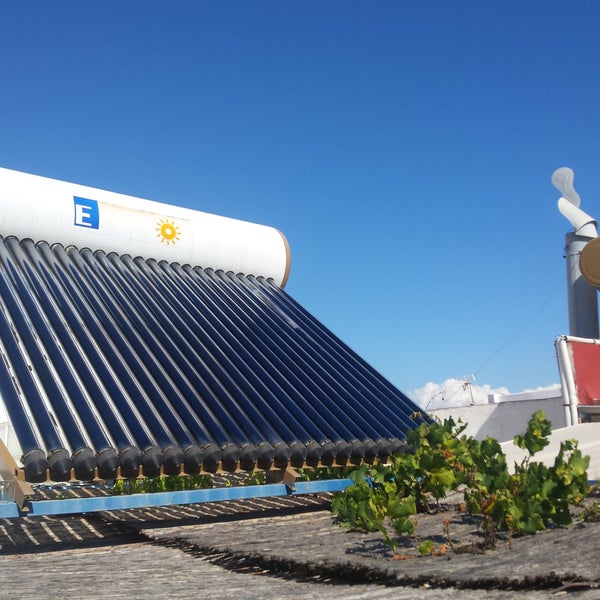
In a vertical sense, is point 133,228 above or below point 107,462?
above

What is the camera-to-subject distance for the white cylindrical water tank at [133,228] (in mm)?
8570

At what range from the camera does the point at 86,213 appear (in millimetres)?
9078

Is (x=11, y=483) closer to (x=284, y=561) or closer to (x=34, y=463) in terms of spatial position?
(x=34, y=463)

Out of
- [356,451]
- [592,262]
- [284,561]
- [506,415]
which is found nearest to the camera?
[284,561]

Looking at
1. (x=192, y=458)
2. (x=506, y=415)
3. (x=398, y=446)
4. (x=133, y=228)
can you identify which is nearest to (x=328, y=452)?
(x=398, y=446)

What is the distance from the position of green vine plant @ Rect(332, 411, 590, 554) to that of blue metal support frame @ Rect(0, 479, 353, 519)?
2.36ft

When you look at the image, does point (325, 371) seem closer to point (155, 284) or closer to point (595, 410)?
point (155, 284)

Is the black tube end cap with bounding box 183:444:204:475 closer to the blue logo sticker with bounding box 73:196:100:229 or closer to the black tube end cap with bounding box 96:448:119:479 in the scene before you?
the black tube end cap with bounding box 96:448:119:479

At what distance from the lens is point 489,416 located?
12.0 m

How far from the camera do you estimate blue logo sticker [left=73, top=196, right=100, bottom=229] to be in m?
9.00

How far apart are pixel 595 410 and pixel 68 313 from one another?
21.8ft

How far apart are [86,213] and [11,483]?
15.2 feet

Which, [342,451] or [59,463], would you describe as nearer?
[59,463]

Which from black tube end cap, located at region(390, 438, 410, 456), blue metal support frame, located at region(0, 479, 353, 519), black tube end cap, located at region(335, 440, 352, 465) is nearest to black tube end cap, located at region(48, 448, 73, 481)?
blue metal support frame, located at region(0, 479, 353, 519)
